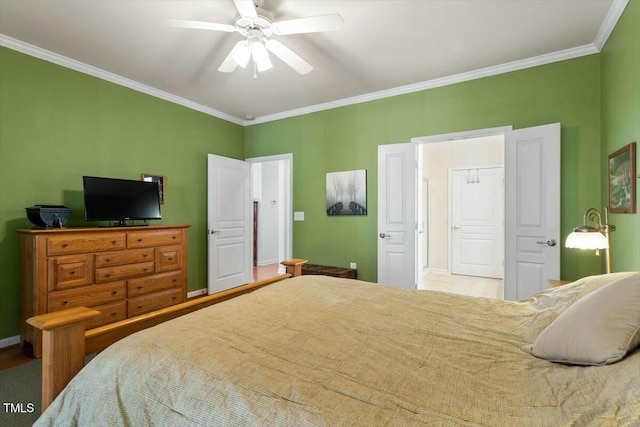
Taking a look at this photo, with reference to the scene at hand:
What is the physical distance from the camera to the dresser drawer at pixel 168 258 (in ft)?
11.1

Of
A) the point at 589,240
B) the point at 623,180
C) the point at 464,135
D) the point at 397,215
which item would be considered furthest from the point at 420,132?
the point at 589,240

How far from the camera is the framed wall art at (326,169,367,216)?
13.7ft

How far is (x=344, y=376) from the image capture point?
3.26 ft

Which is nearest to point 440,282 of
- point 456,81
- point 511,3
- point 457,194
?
point 457,194

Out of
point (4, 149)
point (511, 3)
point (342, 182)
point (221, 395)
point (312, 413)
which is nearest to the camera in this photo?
point (312, 413)

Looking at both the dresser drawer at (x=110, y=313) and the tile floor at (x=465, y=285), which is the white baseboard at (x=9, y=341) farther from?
the tile floor at (x=465, y=285)

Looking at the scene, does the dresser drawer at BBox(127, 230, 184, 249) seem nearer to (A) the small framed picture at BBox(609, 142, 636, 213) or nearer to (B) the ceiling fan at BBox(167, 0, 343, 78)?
(B) the ceiling fan at BBox(167, 0, 343, 78)

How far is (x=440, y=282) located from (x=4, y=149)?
19.3 feet

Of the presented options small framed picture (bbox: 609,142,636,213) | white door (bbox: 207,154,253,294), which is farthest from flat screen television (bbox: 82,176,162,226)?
small framed picture (bbox: 609,142,636,213)

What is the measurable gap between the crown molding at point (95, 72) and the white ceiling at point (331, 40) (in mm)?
10

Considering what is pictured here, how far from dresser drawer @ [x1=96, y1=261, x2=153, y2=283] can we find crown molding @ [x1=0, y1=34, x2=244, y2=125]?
2.13m

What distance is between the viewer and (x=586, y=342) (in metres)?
1.01

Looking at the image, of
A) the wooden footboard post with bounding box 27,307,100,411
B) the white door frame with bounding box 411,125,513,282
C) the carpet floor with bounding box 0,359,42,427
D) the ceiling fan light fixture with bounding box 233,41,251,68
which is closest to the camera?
the wooden footboard post with bounding box 27,307,100,411

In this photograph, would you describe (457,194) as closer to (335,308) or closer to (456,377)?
(335,308)
